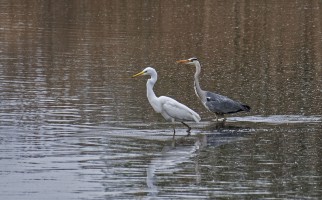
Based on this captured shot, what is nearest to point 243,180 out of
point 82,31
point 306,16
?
point 82,31

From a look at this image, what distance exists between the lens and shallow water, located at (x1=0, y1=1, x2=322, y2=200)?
1367 centimetres

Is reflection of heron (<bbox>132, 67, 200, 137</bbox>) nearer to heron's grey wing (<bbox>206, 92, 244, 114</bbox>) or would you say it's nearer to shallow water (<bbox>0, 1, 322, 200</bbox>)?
shallow water (<bbox>0, 1, 322, 200</bbox>)

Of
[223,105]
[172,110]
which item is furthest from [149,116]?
[172,110]

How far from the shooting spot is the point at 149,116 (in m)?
20.1

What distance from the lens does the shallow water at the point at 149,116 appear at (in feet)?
44.9

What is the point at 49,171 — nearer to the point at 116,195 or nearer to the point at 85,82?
the point at 116,195

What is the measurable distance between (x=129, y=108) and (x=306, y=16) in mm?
35288

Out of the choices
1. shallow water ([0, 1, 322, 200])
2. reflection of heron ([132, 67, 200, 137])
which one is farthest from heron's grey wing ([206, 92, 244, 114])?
reflection of heron ([132, 67, 200, 137])

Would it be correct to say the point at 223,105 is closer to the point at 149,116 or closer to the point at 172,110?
the point at 149,116

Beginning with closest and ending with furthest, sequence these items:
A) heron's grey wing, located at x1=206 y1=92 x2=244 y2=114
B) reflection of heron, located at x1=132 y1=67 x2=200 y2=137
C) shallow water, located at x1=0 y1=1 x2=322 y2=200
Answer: shallow water, located at x1=0 y1=1 x2=322 y2=200, reflection of heron, located at x1=132 y1=67 x2=200 y2=137, heron's grey wing, located at x1=206 y1=92 x2=244 y2=114

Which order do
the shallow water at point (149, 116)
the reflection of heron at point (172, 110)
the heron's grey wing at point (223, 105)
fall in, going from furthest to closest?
1. the heron's grey wing at point (223, 105)
2. the reflection of heron at point (172, 110)
3. the shallow water at point (149, 116)

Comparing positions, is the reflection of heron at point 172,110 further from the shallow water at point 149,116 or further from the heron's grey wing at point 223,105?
the heron's grey wing at point 223,105

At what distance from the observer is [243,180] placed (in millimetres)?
13875

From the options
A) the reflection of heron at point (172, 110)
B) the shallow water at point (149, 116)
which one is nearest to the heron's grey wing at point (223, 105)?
the shallow water at point (149, 116)
